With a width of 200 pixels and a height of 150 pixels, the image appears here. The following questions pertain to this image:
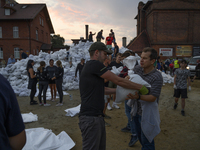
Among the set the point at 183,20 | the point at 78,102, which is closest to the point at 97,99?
the point at 78,102

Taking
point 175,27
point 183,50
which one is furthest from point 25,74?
point 183,50

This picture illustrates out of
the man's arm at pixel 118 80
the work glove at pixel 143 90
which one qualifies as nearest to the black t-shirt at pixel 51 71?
the man's arm at pixel 118 80

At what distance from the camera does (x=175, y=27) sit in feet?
79.3

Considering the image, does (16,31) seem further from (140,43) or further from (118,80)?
(118,80)

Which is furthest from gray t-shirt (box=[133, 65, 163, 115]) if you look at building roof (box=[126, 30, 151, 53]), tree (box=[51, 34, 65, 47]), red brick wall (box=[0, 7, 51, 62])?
tree (box=[51, 34, 65, 47])

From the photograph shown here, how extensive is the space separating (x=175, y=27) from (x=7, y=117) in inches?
1087

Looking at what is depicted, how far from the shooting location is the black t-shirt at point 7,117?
0.93m

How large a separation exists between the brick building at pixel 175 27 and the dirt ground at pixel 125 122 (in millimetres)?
19388

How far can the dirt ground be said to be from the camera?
3587mm

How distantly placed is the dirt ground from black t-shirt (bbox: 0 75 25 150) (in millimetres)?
2742

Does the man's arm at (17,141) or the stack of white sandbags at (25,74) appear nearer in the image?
the man's arm at (17,141)

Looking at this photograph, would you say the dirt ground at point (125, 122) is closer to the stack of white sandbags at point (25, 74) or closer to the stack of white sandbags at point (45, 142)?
the stack of white sandbags at point (45, 142)

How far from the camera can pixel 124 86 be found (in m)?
1.94

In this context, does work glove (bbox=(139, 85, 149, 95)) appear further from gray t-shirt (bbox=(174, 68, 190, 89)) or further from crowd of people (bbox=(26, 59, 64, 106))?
crowd of people (bbox=(26, 59, 64, 106))
